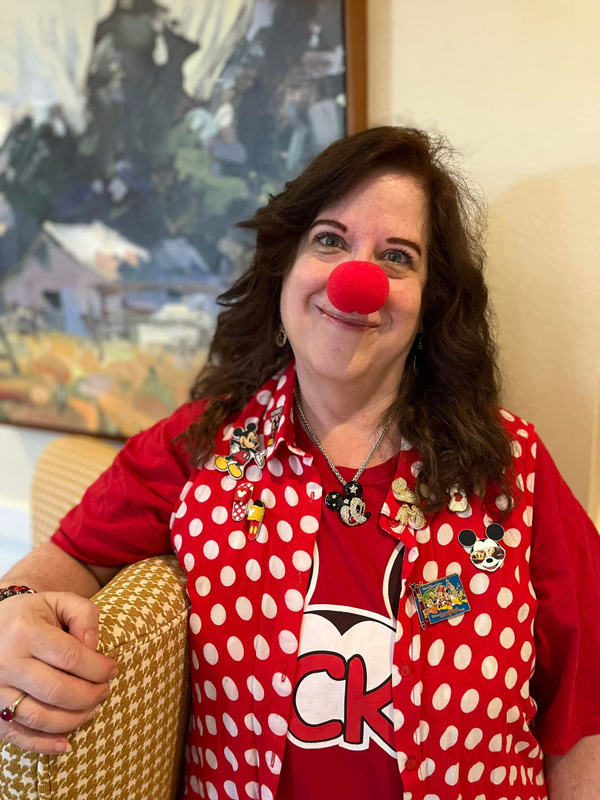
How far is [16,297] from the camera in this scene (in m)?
1.89

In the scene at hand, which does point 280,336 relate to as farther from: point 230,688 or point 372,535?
point 230,688

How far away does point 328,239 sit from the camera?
1.11m

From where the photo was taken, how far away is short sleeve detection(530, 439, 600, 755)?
1.08 metres

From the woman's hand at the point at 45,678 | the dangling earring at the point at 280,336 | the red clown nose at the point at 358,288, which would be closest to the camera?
the woman's hand at the point at 45,678

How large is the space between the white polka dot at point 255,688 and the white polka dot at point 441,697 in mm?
268

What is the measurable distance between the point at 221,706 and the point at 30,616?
0.36 metres

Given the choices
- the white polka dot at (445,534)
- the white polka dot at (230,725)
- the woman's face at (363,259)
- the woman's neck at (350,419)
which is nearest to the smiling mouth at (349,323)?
the woman's face at (363,259)

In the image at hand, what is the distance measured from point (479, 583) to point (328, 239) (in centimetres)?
62

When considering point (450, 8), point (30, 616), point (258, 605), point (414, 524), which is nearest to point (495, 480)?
point (414, 524)

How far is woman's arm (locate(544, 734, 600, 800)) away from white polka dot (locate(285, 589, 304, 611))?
54 centimetres

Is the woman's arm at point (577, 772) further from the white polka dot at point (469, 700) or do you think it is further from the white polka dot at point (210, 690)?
the white polka dot at point (210, 690)

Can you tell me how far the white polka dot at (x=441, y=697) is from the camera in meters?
1.00

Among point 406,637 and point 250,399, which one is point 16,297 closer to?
point 250,399

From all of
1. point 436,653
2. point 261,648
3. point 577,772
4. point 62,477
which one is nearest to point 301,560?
point 261,648
